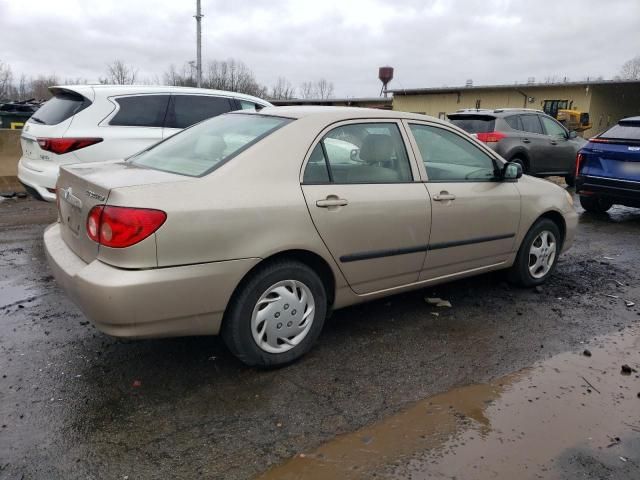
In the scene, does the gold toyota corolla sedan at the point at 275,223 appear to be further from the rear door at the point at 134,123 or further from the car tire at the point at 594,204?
the car tire at the point at 594,204

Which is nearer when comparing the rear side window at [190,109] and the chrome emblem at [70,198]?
the chrome emblem at [70,198]

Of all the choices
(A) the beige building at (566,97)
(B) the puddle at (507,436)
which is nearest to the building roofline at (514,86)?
(A) the beige building at (566,97)

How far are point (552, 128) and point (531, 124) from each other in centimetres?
72

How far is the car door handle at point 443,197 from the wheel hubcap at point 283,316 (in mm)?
1230

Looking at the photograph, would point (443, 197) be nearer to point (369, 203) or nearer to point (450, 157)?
point (450, 157)

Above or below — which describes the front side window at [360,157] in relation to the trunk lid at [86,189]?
above

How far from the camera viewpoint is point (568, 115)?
25125 mm

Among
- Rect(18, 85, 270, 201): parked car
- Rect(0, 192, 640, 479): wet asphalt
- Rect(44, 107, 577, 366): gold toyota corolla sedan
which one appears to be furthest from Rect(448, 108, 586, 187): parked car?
Rect(44, 107, 577, 366): gold toyota corolla sedan

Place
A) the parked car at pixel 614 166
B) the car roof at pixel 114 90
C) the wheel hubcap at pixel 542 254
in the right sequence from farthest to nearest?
the parked car at pixel 614 166
the car roof at pixel 114 90
the wheel hubcap at pixel 542 254

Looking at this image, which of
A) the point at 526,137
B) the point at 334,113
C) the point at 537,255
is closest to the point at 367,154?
the point at 334,113

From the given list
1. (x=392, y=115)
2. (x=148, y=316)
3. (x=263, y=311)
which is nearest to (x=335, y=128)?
(x=392, y=115)

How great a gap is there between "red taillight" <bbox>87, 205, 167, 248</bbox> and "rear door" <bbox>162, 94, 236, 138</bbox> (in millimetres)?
3979

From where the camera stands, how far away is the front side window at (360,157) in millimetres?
3463

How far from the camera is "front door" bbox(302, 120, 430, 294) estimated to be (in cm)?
339
